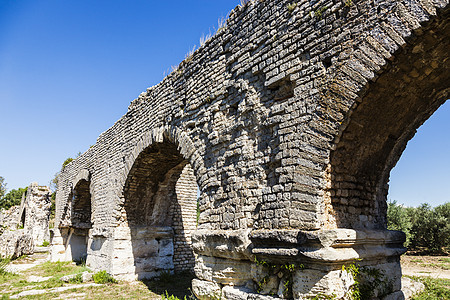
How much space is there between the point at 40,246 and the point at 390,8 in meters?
23.4

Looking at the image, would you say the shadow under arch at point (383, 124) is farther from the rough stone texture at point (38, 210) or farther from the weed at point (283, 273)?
the rough stone texture at point (38, 210)

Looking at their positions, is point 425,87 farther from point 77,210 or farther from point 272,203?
point 77,210

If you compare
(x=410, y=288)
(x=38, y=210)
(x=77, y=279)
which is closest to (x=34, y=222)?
(x=38, y=210)

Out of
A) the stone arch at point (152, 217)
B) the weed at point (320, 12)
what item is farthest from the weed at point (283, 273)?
the stone arch at point (152, 217)

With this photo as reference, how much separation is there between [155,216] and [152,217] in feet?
0.33

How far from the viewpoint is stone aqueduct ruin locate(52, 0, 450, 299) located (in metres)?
3.50

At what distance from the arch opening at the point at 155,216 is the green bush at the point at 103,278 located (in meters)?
0.68

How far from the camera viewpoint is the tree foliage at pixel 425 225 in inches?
600

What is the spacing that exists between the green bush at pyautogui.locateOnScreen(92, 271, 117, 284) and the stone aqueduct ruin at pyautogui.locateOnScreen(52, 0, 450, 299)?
15.1ft

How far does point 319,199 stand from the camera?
380 cm

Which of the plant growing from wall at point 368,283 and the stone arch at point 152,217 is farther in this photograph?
the stone arch at point 152,217

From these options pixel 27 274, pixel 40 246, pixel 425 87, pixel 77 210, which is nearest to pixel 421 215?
pixel 425 87

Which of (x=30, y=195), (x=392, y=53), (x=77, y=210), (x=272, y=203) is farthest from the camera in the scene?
(x=30, y=195)

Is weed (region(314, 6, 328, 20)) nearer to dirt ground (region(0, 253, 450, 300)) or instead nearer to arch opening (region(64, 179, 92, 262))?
dirt ground (region(0, 253, 450, 300))
